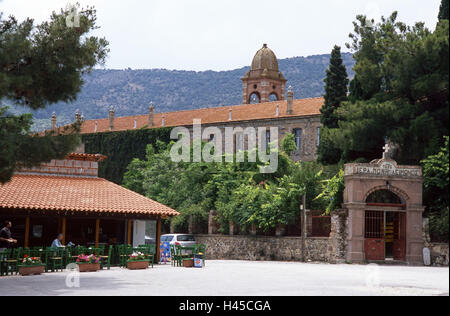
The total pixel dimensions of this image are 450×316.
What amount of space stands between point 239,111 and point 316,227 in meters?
35.1

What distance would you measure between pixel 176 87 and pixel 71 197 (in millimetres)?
144772

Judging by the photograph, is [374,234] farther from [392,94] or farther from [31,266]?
[31,266]

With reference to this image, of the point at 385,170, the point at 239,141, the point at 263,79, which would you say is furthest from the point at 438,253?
the point at 263,79

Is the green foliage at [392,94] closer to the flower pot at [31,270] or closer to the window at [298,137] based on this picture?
the flower pot at [31,270]

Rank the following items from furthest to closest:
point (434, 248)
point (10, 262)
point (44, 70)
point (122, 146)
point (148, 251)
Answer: point (122, 146), point (434, 248), point (148, 251), point (10, 262), point (44, 70)

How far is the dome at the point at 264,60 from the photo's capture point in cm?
8325

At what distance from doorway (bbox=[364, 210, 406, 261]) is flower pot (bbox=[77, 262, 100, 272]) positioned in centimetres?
1176

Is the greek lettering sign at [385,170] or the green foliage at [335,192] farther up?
the greek lettering sign at [385,170]

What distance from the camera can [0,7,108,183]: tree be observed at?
1884 cm

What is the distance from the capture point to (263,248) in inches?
1473

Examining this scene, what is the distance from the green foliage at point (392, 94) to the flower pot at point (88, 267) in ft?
42.4

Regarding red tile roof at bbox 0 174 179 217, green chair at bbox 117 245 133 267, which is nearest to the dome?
red tile roof at bbox 0 174 179 217

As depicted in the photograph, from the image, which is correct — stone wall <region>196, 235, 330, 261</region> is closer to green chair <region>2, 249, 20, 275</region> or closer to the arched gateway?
the arched gateway

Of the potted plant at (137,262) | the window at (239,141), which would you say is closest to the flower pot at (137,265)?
the potted plant at (137,262)
